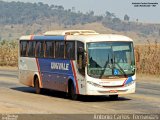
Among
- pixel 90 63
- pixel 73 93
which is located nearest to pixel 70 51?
pixel 90 63

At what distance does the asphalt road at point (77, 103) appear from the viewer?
64.0ft

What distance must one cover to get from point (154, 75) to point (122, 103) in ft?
60.1

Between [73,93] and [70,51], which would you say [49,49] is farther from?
[73,93]

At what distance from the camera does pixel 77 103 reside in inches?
894

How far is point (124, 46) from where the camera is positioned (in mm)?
24094

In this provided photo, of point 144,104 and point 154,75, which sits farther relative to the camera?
point 154,75

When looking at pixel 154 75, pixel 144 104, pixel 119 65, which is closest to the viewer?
pixel 144 104

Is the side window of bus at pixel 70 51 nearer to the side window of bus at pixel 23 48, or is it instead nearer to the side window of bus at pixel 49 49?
the side window of bus at pixel 49 49

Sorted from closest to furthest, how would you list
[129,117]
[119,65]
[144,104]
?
1. [129,117]
2. [144,104]
3. [119,65]

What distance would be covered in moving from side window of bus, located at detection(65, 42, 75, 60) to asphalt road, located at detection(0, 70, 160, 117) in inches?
69.1

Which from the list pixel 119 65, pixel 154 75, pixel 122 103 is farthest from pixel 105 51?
pixel 154 75

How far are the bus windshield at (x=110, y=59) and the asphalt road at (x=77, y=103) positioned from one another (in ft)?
3.77

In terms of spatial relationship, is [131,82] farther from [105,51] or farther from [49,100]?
[49,100]

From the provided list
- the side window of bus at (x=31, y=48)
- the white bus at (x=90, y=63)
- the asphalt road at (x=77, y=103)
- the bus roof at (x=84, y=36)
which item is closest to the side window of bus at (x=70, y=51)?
the white bus at (x=90, y=63)
